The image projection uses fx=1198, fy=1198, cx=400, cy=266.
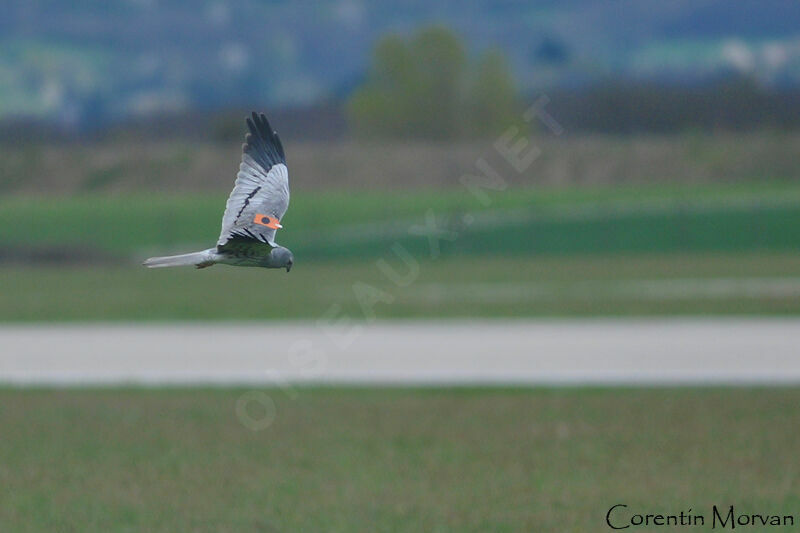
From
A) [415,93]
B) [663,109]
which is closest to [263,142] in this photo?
[415,93]

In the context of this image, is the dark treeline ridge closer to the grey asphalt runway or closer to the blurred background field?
the blurred background field

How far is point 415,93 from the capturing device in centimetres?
978

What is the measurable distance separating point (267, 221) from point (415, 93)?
7489mm

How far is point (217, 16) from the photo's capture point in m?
3.36

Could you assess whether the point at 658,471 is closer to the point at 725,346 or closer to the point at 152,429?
the point at 152,429

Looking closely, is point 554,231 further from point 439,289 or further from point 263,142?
point 263,142

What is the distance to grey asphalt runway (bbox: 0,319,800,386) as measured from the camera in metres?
18.7

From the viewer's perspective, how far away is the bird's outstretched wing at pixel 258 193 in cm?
240

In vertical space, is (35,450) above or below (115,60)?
below


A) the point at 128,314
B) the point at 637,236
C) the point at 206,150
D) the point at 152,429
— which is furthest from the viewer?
the point at 637,236

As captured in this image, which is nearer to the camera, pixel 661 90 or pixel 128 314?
pixel 128 314

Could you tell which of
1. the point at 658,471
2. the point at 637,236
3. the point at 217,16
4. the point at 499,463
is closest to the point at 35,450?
the point at 499,463

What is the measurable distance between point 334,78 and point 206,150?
40.9m

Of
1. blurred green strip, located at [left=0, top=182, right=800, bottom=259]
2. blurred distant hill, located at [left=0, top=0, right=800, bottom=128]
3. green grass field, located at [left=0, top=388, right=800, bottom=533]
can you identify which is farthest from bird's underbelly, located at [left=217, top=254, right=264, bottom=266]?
blurred green strip, located at [left=0, top=182, right=800, bottom=259]
